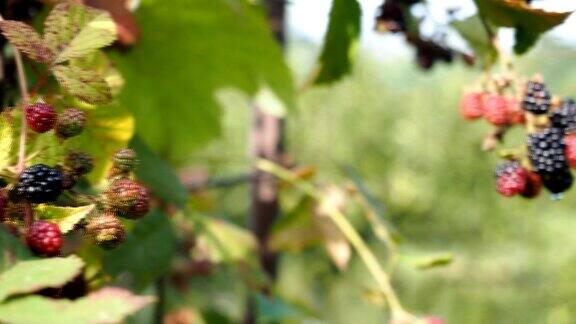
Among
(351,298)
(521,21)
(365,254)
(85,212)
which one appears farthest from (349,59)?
(351,298)

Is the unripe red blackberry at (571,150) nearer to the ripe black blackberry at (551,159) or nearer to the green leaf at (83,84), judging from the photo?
the ripe black blackberry at (551,159)

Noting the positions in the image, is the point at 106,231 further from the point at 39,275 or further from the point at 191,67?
the point at 191,67

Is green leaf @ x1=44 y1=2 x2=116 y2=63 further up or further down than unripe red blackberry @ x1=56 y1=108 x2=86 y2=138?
further up

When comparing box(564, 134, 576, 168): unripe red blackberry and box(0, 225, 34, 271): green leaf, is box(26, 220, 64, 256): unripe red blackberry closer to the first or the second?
box(0, 225, 34, 271): green leaf

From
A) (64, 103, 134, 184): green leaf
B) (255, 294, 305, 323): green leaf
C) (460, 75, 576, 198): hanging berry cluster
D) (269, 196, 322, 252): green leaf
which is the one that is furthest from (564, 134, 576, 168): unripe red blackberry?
(269, 196, 322, 252): green leaf

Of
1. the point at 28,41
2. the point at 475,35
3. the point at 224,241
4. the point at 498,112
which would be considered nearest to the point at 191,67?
the point at 224,241

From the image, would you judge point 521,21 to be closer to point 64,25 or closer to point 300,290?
point 64,25
